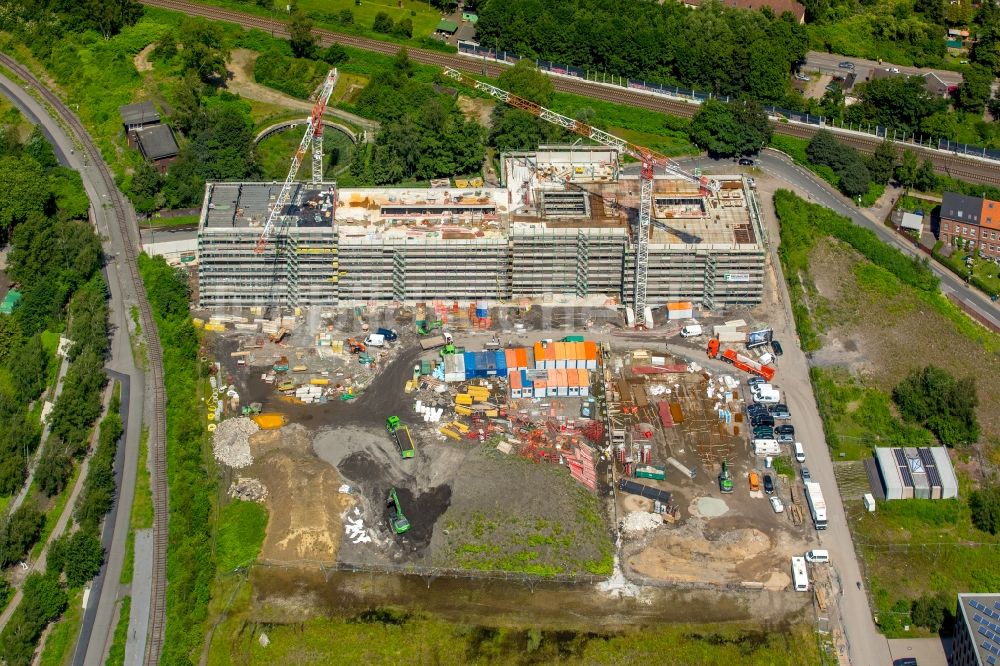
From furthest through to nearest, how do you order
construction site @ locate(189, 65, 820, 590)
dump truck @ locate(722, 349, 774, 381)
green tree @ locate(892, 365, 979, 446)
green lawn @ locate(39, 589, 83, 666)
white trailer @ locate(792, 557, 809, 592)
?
dump truck @ locate(722, 349, 774, 381)
green tree @ locate(892, 365, 979, 446)
construction site @ locate(189, 65, 820, 590)
white trailer @ locate(792, 557, 809, 592)
green lawn @ locate(39, 589, 83, 666)

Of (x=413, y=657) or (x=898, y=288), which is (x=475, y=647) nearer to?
(x=413, y=657)

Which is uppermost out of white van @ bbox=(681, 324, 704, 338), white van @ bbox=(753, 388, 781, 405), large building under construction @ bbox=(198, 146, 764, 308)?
large building under construction @ bbox=(198, 146, 764, 308)

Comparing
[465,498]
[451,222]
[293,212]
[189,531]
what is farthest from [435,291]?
[189,531]

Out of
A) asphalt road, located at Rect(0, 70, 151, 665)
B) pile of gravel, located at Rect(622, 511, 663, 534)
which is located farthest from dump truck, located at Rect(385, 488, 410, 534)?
asphalt road, located at Rect(0, 70, 151, 665)

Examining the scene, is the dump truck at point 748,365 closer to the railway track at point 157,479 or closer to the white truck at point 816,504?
the white truck at point 816,504

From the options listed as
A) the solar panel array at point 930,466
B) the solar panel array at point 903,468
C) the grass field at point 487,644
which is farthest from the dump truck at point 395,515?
the solar panel array at point 930,466

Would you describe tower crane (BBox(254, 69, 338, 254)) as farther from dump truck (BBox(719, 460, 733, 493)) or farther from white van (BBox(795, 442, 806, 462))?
white van (BBox(795, 442, 806, 462))

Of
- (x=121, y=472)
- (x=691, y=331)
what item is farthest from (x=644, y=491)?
(x=121, y=472)
